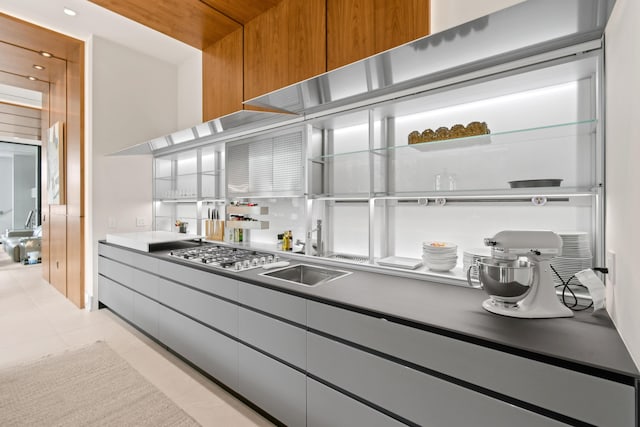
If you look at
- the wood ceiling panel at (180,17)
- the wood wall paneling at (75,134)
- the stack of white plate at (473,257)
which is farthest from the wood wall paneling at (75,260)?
the stack of white plate at (473,257)

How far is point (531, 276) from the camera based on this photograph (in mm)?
1280

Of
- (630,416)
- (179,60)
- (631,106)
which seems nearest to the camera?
(630,416)

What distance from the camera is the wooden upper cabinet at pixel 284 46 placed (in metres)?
2.02

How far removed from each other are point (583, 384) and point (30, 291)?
21.1 ft

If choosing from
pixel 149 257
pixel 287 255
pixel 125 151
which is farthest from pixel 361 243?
pixel 125 151

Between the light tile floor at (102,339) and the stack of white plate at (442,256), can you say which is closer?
the stack of white plate at (442,256)

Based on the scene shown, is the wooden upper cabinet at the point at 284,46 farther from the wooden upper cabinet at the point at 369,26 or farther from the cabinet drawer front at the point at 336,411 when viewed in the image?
the cabinet drawer front at the point at 336,411

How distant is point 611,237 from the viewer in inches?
50.4

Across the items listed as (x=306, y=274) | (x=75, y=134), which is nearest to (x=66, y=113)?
(x=75, y=134)

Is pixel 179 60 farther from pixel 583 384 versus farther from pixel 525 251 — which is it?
pixel 583 384

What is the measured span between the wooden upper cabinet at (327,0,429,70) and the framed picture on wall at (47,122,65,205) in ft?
14.2

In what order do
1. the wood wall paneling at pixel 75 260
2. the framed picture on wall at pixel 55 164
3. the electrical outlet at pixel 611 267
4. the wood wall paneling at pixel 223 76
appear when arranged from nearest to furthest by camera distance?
the electrical outlet at pixel 611 267
the wood wall paneling at pixel 223 76
the wood wall paneling at pixel 75 260
the framed picture on wall at pixel 55 164

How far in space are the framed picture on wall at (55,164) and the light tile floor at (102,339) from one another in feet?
4.71

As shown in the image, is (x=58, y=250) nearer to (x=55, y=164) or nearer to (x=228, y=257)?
(x=55, y=164)
